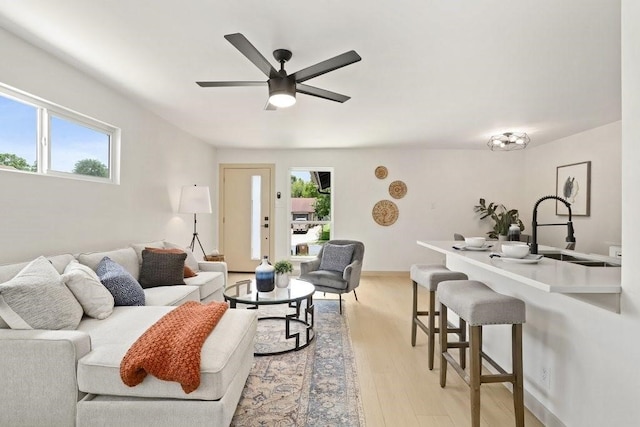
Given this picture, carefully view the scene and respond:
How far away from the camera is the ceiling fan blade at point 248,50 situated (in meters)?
1.78

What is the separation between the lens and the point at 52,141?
109 inches

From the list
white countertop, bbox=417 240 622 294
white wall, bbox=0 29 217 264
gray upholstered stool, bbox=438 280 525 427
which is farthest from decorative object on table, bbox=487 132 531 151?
white wall, bbox=0 29 217 264

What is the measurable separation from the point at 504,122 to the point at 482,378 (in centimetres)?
347

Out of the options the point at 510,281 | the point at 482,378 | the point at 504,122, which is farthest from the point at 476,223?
the point at 482,378

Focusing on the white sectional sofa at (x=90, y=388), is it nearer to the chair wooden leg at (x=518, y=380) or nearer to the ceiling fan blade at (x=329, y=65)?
the chair wooden leg at (x=518, y=380)

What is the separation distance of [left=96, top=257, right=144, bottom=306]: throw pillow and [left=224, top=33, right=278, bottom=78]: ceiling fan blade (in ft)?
6.13

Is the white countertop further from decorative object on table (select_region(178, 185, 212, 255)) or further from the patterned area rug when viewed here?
decorative object on table (select_region(178, 185, 212, 255))

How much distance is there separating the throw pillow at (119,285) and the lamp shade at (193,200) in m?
1.81

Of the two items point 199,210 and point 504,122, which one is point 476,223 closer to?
point 504,122

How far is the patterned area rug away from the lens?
1958mm

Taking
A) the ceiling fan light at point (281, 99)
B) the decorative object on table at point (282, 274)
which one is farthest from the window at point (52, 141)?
the decorative object on table at point (282, 274)

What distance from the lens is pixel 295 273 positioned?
6090 millimetres

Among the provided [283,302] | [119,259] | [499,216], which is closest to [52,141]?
[119,259]

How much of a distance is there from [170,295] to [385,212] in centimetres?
412
